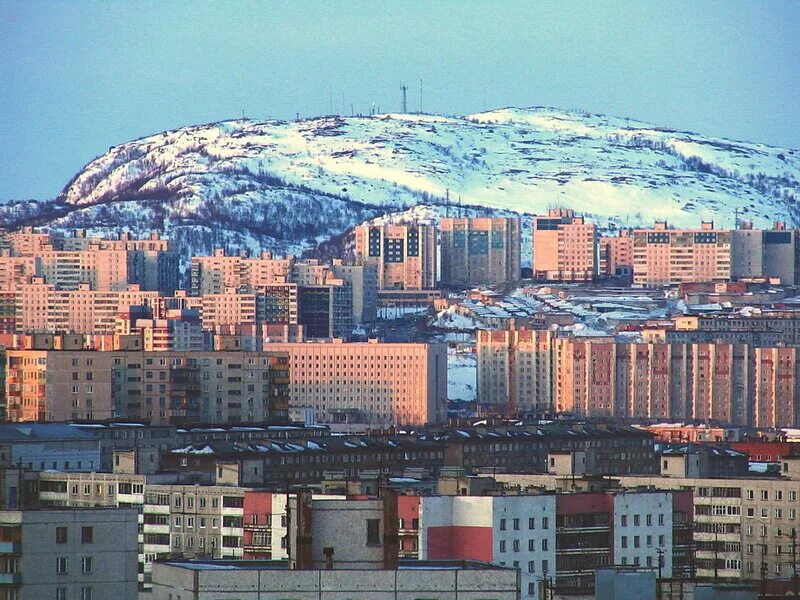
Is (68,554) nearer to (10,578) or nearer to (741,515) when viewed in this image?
(10,578)

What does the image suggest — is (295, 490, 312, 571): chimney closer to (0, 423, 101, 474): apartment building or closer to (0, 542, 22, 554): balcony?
(0, 542, 22, 554): balcony

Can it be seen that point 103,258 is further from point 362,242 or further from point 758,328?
point 758,328

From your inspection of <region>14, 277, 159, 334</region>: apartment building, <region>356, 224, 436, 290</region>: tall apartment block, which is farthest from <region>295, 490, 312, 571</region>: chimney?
<region>356, 224, 436, 290</region>: tall apartment block

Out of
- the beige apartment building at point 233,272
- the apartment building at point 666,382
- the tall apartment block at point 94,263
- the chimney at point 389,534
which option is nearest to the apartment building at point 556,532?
the chimney at point 389,534

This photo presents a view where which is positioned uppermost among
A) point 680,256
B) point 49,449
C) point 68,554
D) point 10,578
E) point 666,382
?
point 680,256

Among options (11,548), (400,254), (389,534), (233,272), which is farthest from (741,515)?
(400,254)

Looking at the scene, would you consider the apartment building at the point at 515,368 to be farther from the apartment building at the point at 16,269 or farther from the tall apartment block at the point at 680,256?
the tall apartment block at the point at 680,256
